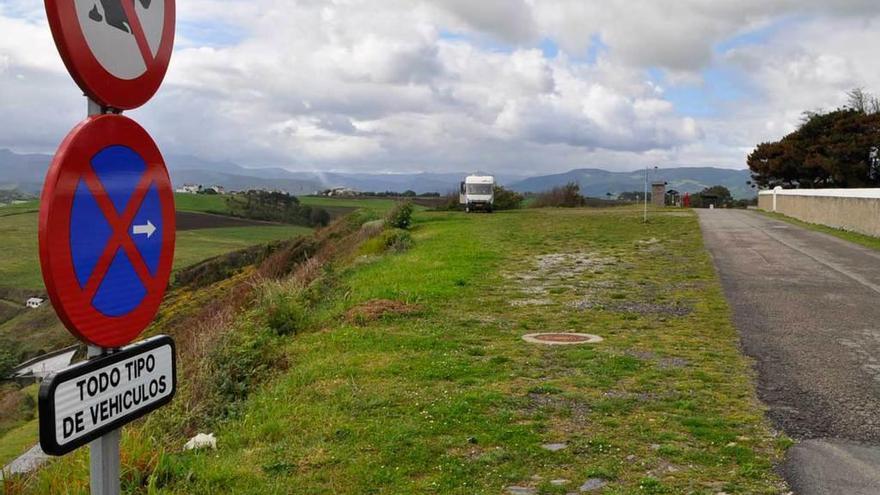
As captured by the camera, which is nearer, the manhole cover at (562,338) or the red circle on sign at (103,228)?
the red circle on sign at (103,228)

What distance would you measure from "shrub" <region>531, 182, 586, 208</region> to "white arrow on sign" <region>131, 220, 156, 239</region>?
5555cm

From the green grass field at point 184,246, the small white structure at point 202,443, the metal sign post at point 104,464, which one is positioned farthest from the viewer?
the green grass field at point 184,246

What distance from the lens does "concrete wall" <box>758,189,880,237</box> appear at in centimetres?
2247

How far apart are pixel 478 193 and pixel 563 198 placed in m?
13.3

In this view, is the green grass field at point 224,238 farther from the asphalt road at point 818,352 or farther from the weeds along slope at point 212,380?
the asphalt road at point 818,352

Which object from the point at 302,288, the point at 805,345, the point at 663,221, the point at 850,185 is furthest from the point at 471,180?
the point at 805,345

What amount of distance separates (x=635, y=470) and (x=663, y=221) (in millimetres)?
29264

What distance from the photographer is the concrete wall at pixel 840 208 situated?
2247 centimetres

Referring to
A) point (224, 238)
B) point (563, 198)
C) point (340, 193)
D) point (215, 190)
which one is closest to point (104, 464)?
point (563, 198)

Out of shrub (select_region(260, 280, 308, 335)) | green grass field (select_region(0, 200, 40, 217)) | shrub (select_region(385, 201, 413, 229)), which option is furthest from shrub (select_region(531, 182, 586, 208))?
shrub (select_region(260, 280, 308, 335))

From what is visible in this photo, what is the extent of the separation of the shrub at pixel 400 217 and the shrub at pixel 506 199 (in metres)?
19.7

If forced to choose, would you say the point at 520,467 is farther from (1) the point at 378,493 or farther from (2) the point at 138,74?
(2) the point at 138,74

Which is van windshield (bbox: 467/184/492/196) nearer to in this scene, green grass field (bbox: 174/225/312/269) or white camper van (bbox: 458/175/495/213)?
white camper van (bbox: 458/175/495/213)

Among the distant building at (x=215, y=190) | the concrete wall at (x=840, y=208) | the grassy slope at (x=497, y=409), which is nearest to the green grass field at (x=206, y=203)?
the distant building at (x=215, y=190)
